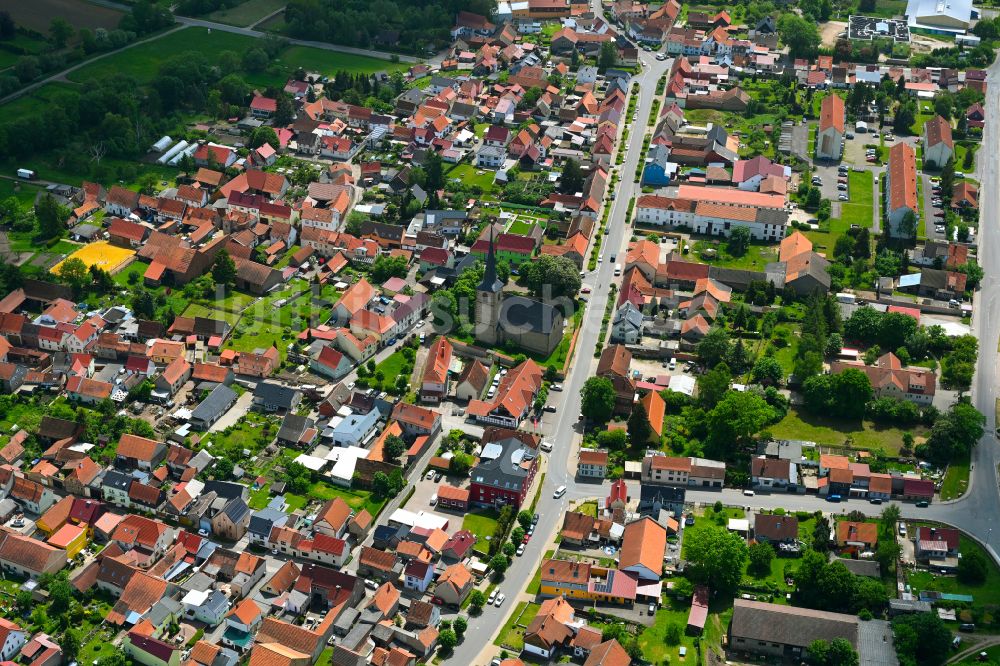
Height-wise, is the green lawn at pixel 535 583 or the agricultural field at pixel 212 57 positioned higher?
the agricultural field at pixel 212 57

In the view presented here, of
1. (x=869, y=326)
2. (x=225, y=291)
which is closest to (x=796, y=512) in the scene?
(x=869, y=326)

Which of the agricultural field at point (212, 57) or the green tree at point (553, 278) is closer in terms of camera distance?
the green tree at point (553, 278)

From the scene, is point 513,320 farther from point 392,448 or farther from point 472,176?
point 472,176

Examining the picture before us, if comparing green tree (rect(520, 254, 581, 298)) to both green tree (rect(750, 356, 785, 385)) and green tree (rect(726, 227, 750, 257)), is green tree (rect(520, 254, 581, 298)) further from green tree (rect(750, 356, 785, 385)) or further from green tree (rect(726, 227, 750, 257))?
green tree (rect(750, 356, 785, 385))

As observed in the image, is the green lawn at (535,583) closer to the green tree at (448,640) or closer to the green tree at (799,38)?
the green tree at (448,640)

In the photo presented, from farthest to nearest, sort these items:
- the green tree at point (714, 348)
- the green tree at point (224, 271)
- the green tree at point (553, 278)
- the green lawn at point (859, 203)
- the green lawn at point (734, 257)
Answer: the green lawn at point (859, 203)
the green lawn at point (734, 257)
the green tree at point (224, 271)
the green tree at point (553, 278)
the green tree at point (714, 348)

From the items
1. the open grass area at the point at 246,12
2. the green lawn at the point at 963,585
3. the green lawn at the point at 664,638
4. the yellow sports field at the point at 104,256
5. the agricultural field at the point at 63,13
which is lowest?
the green lawn at the point at 664,638

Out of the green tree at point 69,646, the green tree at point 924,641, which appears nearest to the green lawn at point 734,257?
the green tree at point 924,641

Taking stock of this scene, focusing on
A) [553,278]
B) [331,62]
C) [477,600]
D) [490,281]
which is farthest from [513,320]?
[331,62]
